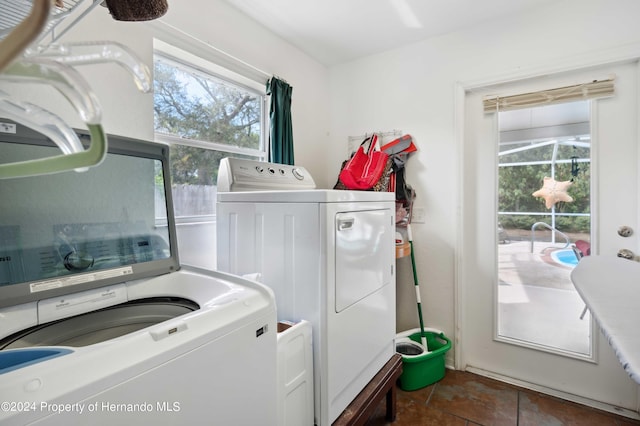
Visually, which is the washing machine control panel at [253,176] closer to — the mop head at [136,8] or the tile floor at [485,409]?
the mop head at [136,8]

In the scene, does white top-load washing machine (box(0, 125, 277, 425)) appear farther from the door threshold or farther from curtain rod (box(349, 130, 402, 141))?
the door threshold

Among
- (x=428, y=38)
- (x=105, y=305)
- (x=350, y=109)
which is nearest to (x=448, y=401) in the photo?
(x=105, y=305)

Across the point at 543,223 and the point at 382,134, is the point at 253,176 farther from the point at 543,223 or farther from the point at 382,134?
the point at 543,223

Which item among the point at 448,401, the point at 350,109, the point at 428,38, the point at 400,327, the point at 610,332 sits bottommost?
the point at 448,401

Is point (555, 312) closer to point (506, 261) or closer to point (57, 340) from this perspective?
point (506, 261)

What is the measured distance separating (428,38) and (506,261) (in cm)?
192

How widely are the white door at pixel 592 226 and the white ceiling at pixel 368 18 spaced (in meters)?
0.53

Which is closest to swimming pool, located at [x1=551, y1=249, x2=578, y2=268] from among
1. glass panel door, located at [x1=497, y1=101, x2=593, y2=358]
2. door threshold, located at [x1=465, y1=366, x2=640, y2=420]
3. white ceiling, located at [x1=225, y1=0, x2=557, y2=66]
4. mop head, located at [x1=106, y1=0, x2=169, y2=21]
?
glass panel door, located at [x1=497, y1=101, x2=593, y2=358]

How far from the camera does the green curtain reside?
2.35m

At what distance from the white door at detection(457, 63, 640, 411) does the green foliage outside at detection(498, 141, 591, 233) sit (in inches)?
2.2

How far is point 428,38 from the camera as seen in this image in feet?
8.34

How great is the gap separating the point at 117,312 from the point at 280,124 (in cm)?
172

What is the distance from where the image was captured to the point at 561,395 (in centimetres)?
213

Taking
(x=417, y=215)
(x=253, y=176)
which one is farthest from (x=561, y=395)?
(x=253, y=176)
